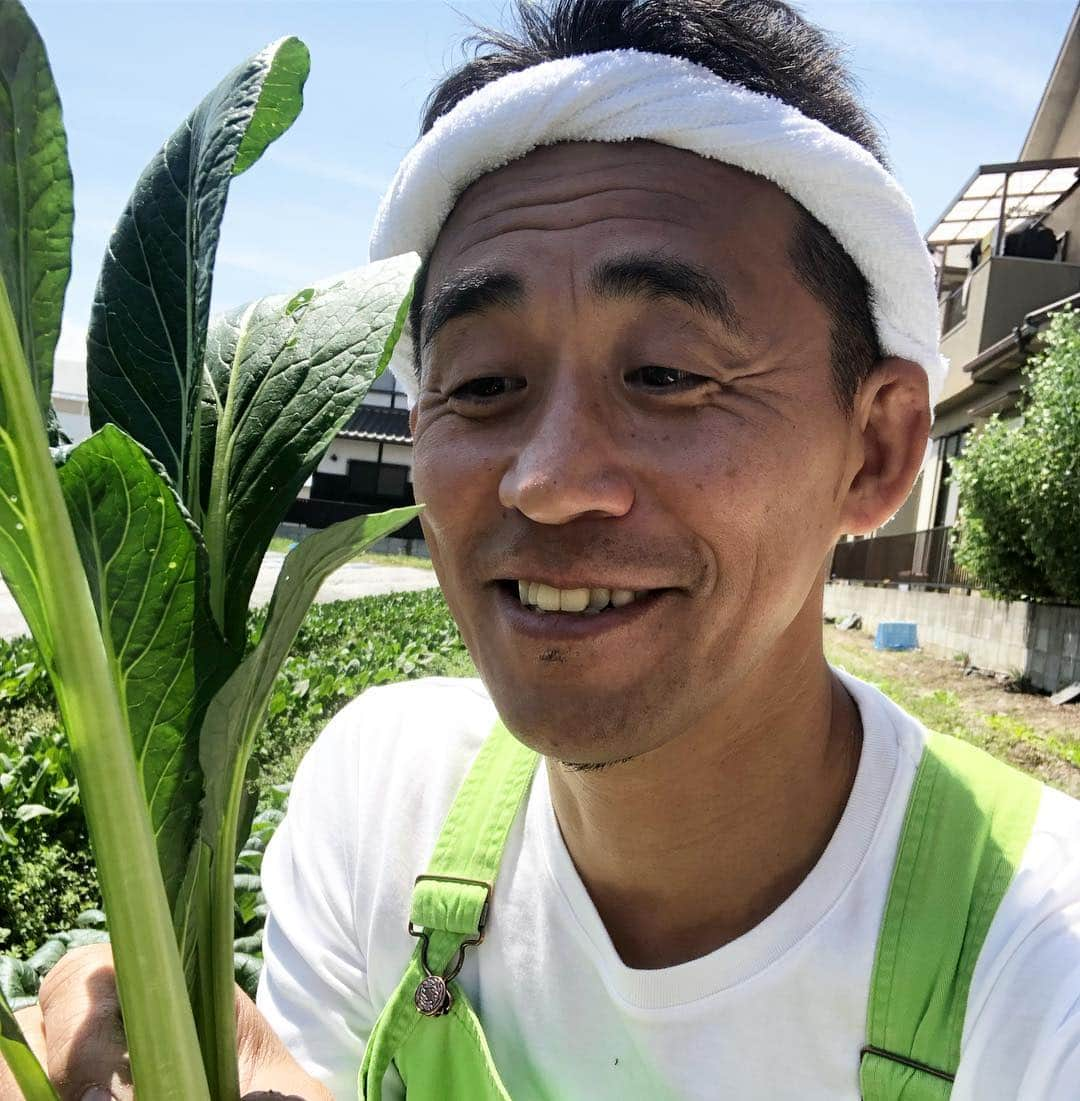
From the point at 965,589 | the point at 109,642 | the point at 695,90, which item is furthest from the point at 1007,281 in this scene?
the point at 109,642

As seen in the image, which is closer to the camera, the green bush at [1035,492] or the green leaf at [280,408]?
the green leaf at [280,408]

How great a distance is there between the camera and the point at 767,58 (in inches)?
59.8

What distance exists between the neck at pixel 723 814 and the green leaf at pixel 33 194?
0.99 m

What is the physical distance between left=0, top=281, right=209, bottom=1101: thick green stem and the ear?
113 cm

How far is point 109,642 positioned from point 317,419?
0.27 meters

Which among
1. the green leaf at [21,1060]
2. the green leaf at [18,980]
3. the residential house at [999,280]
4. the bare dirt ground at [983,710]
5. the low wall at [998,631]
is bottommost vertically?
the green leaf at [18,980]

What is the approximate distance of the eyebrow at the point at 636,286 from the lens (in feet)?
4.47

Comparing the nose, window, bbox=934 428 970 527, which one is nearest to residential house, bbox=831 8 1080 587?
window, bbox=934 428 970 527

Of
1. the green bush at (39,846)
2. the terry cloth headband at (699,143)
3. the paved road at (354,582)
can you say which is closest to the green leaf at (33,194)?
the terry cloth headband at (699,143)

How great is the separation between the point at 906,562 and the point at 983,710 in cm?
945

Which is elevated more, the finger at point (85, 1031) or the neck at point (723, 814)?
the neck at point (723, 814)

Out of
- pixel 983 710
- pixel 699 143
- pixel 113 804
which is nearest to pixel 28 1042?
pixel 113 804

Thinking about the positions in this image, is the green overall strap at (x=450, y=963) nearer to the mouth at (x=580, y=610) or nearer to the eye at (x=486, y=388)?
the mouth at (x=580, y=610)

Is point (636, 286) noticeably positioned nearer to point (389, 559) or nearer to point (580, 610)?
point (580, 610)
